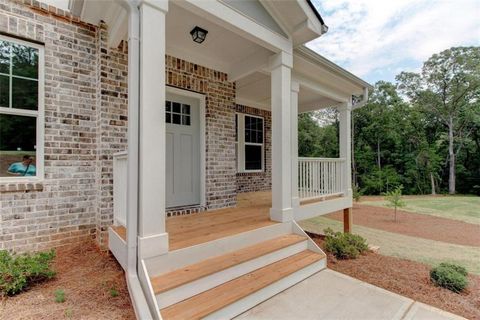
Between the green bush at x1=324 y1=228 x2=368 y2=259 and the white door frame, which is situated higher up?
the white door frame

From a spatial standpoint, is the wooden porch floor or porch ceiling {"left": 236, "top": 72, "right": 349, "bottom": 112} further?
porch ceiling {"left": 236, "top": 72, "right": 349, "bottom": 112}

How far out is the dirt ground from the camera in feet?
7.10

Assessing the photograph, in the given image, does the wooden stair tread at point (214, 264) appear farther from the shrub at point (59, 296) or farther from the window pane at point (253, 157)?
the window pane at point (253, 157)

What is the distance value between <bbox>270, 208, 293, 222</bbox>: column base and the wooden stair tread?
0.30 meters

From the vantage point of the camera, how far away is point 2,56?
312 centimetres

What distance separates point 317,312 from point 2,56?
15.8 feet

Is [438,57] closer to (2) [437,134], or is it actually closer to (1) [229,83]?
(2) [437,134]

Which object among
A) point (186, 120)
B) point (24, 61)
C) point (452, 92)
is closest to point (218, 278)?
point (186, 120)

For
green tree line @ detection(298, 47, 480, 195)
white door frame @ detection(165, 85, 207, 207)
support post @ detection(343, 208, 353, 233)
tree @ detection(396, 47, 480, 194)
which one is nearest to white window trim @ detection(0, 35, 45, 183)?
white door frame @ detection(165, 85, 207, 207)

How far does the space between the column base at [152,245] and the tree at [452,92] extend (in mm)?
19044

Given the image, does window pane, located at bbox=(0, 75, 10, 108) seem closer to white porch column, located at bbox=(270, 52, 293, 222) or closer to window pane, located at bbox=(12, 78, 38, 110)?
window pane, located at bbox=(12, 78, 38, 110)

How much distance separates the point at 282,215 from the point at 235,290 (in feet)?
4.85

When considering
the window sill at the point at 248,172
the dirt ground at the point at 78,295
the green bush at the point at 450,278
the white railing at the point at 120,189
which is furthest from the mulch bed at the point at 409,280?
the window sill at the point at 248,172

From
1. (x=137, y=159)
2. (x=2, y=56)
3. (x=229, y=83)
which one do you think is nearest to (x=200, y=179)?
(x=229, y=83)
